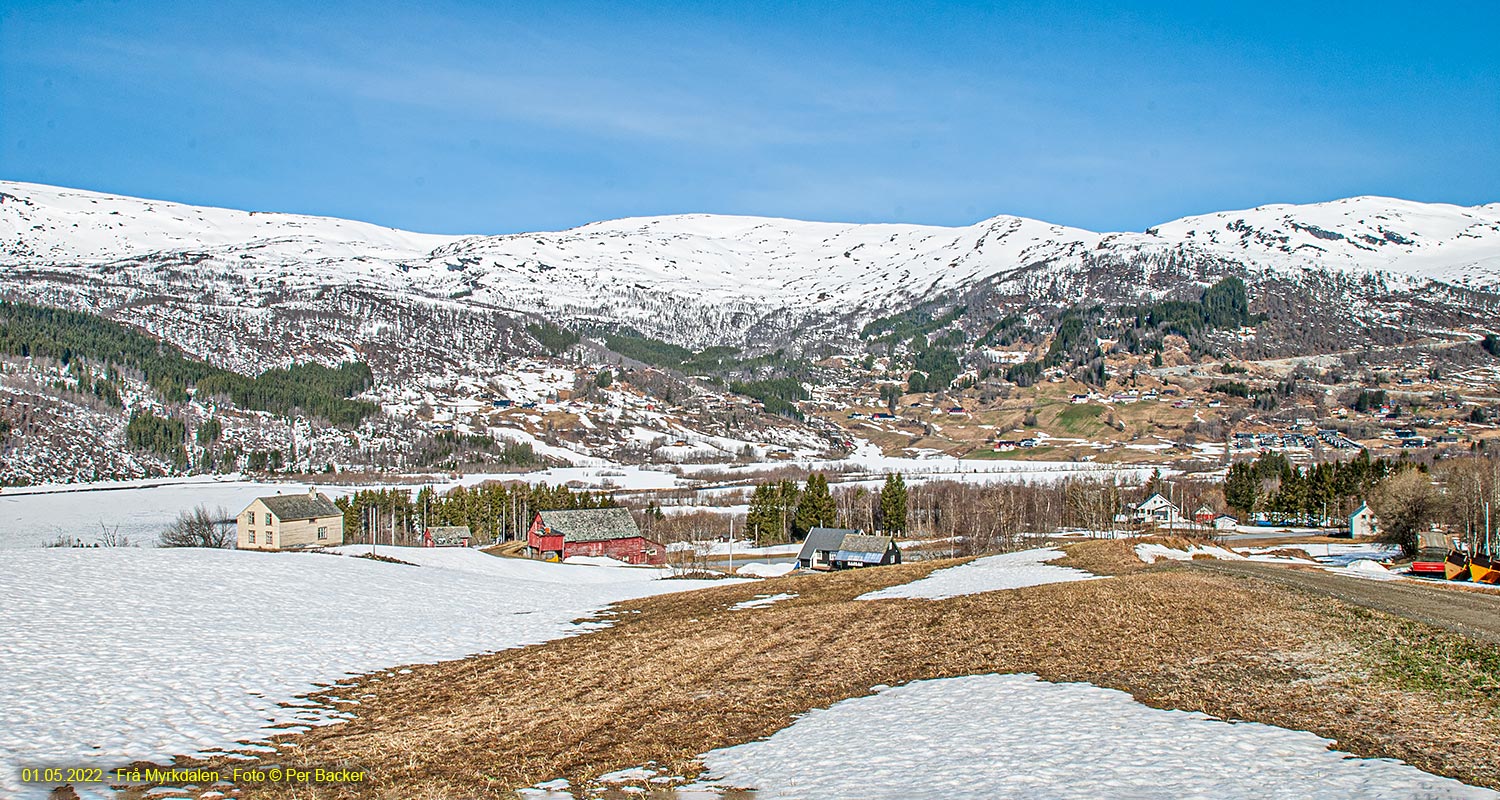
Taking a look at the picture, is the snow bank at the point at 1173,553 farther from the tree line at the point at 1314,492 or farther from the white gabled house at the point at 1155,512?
the white gabled house at the point at 1155,512

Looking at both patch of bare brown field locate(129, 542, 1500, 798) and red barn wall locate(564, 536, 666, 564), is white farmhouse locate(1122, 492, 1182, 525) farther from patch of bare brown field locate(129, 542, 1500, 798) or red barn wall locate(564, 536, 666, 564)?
patch of bare brown field locate(129, 542, 1500, 798)

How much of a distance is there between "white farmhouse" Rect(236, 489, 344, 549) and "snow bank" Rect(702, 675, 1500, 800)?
78.5 metres

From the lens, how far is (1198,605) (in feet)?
90.1

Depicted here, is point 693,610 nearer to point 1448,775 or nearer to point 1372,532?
point 1448,775

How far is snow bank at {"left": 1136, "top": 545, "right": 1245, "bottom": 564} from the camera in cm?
5103

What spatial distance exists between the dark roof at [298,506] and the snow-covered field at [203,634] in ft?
132

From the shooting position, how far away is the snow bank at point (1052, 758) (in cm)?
1177

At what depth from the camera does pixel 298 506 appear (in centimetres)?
8838

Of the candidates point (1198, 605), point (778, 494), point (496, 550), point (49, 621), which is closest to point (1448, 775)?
point (1198, 605)

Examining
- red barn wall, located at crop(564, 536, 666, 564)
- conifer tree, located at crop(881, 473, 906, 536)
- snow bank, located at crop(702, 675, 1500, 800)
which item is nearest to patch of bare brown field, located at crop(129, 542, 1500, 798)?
snow bank, located at crop(702, 675, 1500, 800)

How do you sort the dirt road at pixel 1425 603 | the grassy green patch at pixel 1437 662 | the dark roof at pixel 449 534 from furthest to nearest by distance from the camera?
1. the dark roof at pixel 449 534
2. the dirt road at pixel 1425 603
3. the grassy green patch at pixel 1437 662

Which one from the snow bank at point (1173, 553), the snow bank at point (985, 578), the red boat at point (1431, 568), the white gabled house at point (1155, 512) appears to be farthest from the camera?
the white gabled house at point (1155, 512)

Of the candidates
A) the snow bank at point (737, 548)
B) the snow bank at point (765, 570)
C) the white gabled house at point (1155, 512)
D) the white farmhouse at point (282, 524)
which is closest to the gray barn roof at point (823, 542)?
the snow bank at point (765, 570)

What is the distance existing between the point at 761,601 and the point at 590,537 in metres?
58.5
